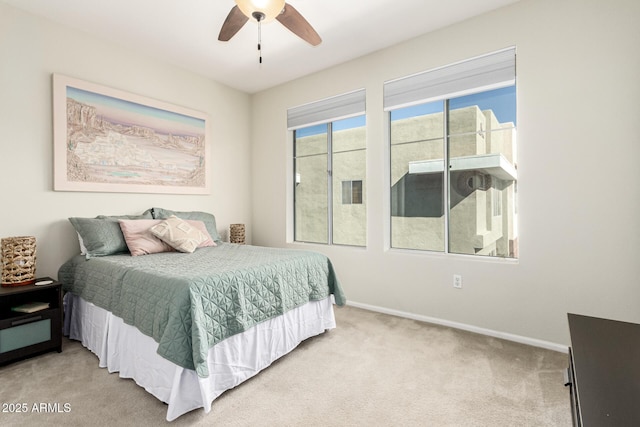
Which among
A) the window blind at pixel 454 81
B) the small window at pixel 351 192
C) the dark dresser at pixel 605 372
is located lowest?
the dark dresser at pixel 605 372

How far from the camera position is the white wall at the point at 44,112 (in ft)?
8.29

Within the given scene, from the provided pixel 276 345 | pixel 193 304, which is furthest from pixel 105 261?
pixel 276 345

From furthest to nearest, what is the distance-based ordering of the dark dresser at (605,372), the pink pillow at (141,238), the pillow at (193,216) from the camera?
the pillow at (193,216) < the pink pillow at (141,238) < the dark dresser at (605,372)

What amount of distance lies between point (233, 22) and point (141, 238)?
1.90m

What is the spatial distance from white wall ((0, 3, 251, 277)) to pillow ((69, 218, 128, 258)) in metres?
0.24

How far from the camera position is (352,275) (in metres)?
3.55

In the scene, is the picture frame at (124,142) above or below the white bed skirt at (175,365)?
above

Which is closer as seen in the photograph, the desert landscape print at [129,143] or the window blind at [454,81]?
the window blind at [454,81]

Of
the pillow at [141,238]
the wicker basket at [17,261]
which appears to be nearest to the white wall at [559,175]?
the pillow at [141,238]

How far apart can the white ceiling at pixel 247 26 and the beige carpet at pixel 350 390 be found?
271 cm

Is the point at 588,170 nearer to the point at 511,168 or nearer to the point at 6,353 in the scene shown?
the point at 511,168

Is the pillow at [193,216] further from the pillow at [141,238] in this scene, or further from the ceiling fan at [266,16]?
the ceiling fan at [266,16]

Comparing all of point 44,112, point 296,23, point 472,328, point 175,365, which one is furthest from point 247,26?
point 472,328

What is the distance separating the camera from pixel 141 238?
278 centimetres
